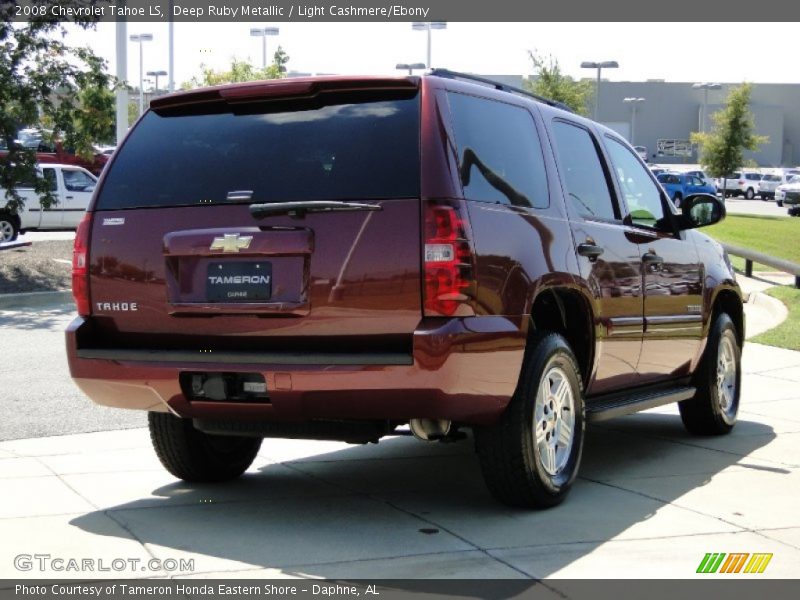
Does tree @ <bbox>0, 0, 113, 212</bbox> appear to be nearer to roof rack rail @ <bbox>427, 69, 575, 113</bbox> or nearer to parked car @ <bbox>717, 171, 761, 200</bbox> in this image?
roof rack rail @ <bbox>427, 69, 575, 113</bbox>

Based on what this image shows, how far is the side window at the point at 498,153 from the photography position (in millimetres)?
5617

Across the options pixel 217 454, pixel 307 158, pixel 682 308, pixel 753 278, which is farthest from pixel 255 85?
pixel 753 278

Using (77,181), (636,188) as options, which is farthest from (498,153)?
(77,181)

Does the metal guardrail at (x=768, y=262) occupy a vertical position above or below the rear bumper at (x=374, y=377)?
below

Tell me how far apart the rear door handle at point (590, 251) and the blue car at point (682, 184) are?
45793 mm

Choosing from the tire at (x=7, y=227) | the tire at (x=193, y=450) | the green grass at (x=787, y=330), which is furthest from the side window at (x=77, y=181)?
the tire at (x=193, y=450)

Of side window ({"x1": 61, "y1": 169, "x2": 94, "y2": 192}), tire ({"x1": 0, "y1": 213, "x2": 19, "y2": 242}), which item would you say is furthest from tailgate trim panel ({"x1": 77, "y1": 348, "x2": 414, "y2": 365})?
side window ({"x1": 61, "y1": 169, "x2": 94, "y2": 192})

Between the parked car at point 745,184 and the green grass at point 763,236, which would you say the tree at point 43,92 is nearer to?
the green grass at point 763,236

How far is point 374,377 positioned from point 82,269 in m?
1.62

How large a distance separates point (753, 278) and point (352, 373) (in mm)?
16722

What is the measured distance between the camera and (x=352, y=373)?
525cm

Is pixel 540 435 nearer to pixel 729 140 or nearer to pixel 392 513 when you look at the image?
pixel 392 513

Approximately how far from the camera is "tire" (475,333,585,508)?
566cm

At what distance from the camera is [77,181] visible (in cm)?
2769
